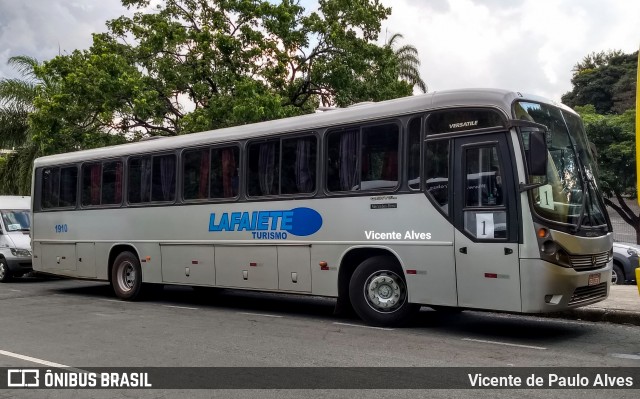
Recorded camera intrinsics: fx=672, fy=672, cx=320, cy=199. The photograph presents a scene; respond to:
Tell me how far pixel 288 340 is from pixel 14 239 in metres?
13.3

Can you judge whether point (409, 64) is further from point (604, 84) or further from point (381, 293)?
point (381, 293)

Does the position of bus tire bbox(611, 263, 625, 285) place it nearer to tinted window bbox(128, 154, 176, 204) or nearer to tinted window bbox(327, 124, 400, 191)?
tinted window bbox(327, 124, 400, 191)

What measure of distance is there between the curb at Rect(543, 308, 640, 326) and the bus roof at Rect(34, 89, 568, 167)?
132 inches

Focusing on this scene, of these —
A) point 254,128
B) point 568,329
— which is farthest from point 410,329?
point 254,128

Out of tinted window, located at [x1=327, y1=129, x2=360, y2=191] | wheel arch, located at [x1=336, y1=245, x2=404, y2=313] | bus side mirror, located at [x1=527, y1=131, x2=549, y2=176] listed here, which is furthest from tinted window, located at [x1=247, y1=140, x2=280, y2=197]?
bus side mirror, located at [x1=527, y1=131, x2=549, y2=176]

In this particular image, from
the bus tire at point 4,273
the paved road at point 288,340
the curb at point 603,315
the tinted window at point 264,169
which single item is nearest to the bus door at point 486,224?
the paved road at point 288,340

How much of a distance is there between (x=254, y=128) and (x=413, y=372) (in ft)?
19.8

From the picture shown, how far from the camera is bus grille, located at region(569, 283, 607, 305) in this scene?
27.3 feet

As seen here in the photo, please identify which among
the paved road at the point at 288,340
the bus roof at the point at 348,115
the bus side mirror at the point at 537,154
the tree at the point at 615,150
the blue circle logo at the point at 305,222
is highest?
the tree at the point at 615,150

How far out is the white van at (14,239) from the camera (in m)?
18.7

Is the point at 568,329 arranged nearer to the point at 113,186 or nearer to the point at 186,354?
the point at 186,354

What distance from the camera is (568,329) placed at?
31.1 feet

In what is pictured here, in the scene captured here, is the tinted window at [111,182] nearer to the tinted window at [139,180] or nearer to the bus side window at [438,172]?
the tinted window at [139,180]

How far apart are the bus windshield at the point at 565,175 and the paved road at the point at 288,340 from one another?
1.62 metres
